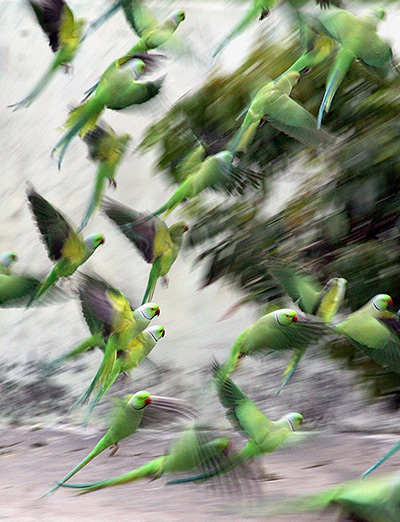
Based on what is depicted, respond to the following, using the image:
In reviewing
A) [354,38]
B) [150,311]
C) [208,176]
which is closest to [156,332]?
[150,311]

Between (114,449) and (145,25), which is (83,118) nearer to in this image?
(145,25)

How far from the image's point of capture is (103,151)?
1.74 feet

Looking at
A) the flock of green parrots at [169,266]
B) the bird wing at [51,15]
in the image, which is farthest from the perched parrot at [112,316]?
the bird wing at [51,15]

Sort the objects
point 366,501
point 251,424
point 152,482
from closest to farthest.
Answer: point 366,501
point 251,424
point 152,482

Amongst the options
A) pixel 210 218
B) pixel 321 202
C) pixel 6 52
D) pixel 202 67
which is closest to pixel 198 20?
pixel 202 67

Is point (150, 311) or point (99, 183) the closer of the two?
point (150, 311)

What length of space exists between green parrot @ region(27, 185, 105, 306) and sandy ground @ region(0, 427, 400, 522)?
0.19 metres

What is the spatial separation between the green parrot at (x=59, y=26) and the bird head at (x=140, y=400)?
→ 25 centimetres

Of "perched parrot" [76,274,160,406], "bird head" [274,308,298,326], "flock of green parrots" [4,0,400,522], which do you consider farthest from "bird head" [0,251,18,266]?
"bird head" [274,308,298,326]

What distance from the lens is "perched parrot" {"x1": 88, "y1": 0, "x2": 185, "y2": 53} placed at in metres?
0.53

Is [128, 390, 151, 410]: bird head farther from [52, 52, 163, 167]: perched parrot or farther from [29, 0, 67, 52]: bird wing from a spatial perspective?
[29, 0, 67, 52]: bird wing

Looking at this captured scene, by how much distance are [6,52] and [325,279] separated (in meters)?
0.94

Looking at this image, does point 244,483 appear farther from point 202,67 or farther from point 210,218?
point 202,67

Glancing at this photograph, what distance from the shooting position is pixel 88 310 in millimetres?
460
